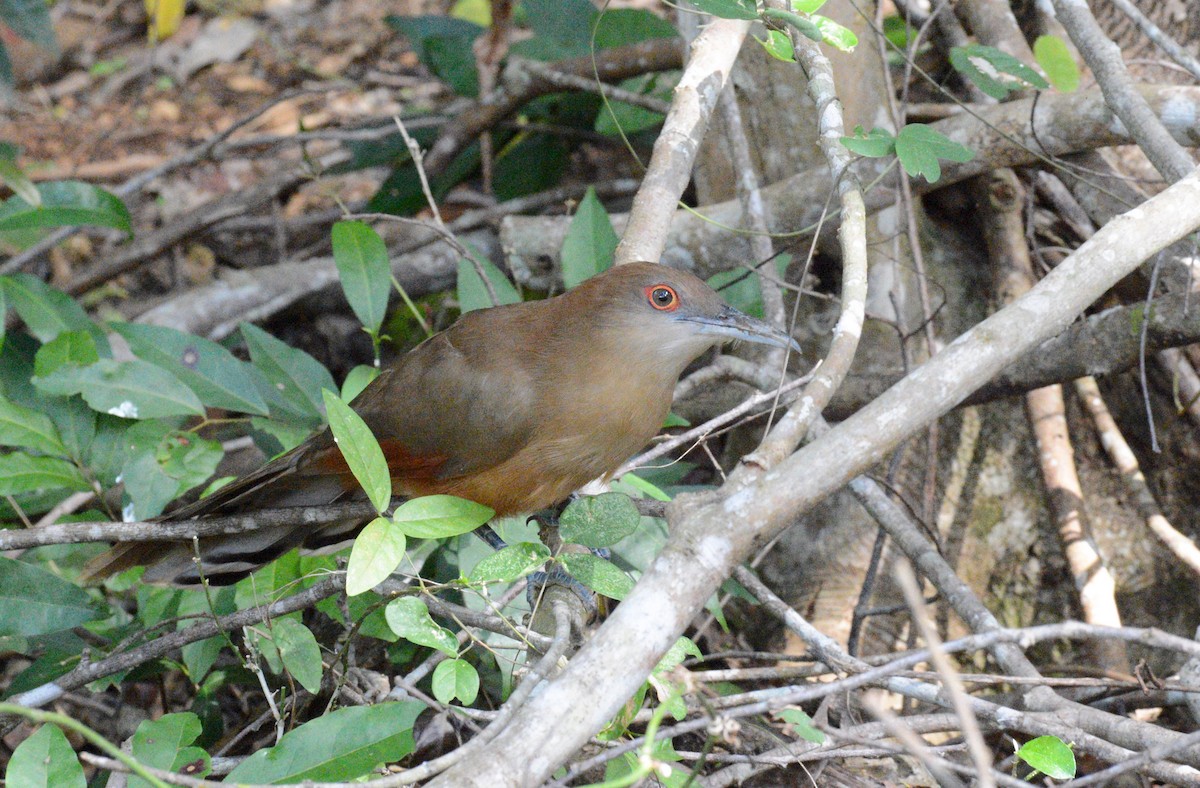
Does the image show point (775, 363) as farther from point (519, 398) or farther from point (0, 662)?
point (0, 662)

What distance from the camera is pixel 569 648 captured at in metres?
2.22

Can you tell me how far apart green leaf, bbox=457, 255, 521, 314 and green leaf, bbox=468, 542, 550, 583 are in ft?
4.95

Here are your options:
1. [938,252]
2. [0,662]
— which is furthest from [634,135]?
[0,662]

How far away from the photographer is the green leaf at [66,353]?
329cm

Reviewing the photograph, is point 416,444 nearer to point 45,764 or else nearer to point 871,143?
point 45,764

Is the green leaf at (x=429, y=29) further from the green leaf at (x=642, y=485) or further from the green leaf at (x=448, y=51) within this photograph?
the green leaf at (x=642, y=485)

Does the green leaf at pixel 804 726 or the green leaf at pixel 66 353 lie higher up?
the green leaf at pixel 804 726

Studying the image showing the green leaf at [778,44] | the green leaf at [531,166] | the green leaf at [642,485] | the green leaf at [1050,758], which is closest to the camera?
the green leaf at [1050,758]

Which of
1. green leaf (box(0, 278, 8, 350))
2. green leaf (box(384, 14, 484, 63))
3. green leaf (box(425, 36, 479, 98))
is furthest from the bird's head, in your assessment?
green leaf (box(384, 14, 484, 63))

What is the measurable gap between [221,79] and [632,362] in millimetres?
6084

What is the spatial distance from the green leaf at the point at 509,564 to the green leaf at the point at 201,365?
5.12ft

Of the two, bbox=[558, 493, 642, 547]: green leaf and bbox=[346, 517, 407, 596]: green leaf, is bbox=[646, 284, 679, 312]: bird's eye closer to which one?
bbox=[558, 493, 642, 547]: green leaf

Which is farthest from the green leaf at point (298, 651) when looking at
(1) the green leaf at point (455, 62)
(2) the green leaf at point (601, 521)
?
(1) the green leaf at point (455, 62)

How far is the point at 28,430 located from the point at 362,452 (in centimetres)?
157
